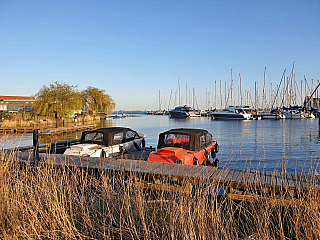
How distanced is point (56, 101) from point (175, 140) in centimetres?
3693

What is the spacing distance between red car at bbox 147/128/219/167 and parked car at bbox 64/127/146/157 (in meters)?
1.79

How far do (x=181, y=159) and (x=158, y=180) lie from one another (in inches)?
101

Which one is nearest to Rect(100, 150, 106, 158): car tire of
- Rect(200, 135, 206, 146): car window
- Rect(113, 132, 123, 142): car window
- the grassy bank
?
Rect(113, 132, 123, 142): car window

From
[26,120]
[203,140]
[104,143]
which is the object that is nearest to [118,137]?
[104,143]

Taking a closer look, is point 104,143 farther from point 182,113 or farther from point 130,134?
point 182,113

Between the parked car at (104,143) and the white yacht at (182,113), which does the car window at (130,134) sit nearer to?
the parked car at (104,143)

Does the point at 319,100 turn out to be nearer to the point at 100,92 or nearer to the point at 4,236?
the point at 100,92

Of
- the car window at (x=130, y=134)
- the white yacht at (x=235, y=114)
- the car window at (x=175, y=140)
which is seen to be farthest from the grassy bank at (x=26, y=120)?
the white yacht at (x=235, y=114)

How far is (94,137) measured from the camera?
1246 centimetres

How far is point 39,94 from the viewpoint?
143 ft

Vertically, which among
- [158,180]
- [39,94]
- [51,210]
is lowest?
[158,180]

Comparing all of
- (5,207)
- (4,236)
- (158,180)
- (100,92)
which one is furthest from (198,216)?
(100,92)

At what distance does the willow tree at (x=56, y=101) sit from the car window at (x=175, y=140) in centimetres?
3624

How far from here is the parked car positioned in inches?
433
